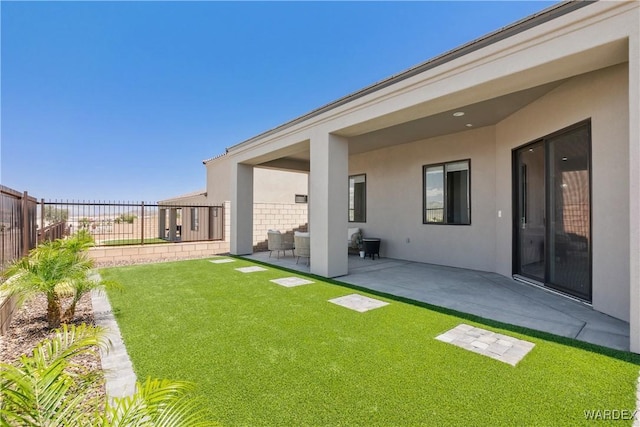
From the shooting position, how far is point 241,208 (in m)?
10.1

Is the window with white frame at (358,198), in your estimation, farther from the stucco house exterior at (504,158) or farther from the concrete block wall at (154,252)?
the concrete block wall at (154,252)

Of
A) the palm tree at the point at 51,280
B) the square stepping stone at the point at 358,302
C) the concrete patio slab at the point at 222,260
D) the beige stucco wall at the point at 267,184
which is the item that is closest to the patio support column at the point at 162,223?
the beige stucco wall at the point at 267,184

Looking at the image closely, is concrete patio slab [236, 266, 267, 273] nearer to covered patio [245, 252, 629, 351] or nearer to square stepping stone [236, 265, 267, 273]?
square stepping stone [236, 265, 267, 273]

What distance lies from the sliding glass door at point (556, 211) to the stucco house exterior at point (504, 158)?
0.08 ft

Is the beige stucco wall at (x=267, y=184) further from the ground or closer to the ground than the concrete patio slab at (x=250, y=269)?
further from the ground

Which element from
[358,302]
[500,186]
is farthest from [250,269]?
[500,186]

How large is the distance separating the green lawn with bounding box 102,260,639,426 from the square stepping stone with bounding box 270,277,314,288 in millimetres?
1431

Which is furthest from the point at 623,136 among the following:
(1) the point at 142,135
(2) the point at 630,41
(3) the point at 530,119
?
(1) the point at 142,135

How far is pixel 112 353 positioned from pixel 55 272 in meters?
1.65

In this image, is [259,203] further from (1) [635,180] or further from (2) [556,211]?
(1) [635,180]

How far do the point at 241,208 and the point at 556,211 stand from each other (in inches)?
341

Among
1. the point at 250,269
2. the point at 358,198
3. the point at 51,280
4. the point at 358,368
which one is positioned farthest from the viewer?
the point at 358,198

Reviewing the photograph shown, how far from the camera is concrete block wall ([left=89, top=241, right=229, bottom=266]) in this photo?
8.84m

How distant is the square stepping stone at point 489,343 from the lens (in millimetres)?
2902
